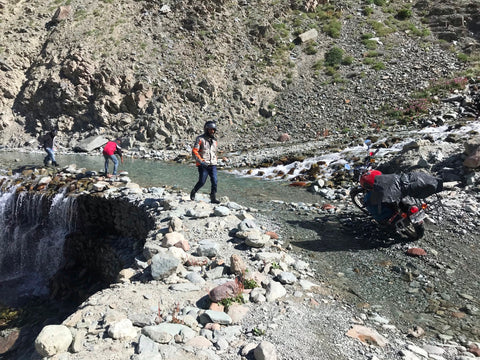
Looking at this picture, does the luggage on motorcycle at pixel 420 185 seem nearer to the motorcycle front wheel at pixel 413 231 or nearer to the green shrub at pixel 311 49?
the motorcycle front wheel at pixel 413 231

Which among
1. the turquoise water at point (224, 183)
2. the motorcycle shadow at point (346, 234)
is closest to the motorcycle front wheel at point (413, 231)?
the motorcycle shadow at point (346, 234)

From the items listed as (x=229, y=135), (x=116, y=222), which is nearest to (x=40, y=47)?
(x=229, y=135)

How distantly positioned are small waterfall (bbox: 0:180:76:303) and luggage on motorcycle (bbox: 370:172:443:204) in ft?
36.4

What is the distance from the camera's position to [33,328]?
31.0 ft

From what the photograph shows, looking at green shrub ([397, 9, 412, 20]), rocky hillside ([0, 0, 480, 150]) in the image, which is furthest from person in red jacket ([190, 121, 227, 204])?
green shrub ([397, 9, 412, 20])

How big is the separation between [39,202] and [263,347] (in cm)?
1294

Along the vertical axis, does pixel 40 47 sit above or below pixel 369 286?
above

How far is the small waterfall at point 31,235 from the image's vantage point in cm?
1281

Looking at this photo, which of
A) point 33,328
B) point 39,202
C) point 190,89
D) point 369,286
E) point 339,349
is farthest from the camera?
point 190,89

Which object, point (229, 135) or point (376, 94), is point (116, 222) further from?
point (376, 94)

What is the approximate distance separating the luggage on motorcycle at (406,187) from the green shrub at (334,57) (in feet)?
99.0

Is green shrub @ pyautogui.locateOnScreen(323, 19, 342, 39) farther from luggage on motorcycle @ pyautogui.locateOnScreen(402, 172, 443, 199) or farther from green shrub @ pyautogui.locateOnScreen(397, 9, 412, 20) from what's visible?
luggage on motorcycle @ pyautogui.locateOnScreen(402, 172, 443, 199)

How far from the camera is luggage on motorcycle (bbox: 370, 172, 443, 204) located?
23.3ft

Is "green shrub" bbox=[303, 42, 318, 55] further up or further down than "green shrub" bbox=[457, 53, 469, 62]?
further up
